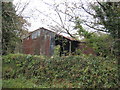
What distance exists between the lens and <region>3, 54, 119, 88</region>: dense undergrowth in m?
5.99

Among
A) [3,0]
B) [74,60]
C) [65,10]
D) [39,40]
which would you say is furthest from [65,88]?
[39,40]

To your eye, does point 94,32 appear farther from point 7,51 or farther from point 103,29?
point 7,51

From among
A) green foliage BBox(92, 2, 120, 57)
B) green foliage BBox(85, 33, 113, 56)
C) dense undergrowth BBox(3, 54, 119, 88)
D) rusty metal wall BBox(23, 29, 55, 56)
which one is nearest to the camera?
green foliage BBox(92, 2, 120, 57)

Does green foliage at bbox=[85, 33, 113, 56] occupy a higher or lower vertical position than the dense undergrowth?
higher

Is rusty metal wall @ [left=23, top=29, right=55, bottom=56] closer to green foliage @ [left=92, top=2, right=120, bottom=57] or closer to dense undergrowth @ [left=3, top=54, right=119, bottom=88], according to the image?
dense undergrowth @ [left=3, top=54, right=119, bottom=88]

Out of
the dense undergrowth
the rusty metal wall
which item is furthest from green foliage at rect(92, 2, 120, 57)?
the rusty metal wall

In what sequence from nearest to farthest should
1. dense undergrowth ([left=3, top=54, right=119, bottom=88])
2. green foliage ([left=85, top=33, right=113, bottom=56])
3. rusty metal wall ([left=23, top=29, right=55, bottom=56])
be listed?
green foliage ([left=85, top=33, right=113, bottom=56]), dense undergrowth ([left=3, top=54, right=119, bottom=88]), rusty metal wall ([left=23, top=29, right=55, bottom=56])

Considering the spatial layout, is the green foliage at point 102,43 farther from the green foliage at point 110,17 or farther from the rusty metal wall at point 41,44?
the rusty metal wall at point 41,44

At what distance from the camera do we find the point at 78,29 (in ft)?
15.3

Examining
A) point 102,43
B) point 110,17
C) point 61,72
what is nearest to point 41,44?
point 61,72

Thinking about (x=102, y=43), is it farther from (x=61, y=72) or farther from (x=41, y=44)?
(x=41, y=44)

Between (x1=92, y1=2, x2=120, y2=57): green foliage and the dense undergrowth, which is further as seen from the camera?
the dense undergrowth

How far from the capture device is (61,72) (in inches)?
286

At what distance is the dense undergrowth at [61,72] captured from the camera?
5.99m
